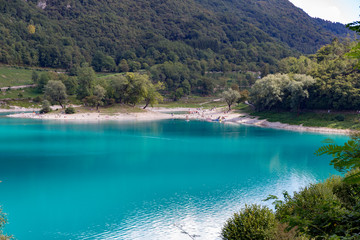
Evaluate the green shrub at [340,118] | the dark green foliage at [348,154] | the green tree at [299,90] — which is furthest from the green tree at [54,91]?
the dark green foliage at [348,154]

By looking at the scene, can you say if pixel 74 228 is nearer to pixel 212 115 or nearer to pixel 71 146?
pixel 71 146

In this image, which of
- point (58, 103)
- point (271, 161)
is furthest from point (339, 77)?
point (58, 103)

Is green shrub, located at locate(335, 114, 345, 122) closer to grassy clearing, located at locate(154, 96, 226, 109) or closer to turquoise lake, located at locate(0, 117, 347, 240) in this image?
turquoise lake, located at locate(0, 117, 347, 240)

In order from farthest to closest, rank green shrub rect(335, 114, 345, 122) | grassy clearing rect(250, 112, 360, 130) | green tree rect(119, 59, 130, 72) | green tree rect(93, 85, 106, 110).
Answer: green tree rect(119, 59, 130, 72), green tree rect(93, 85, 106, 110), green shrub rect(335, 114, 345, 122), grassy clearing rect(250, 112, 360, 130)

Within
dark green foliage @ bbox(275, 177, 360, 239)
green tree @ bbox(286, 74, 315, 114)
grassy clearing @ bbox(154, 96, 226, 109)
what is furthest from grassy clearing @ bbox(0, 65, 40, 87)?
dark green foliage @ bbox(275, 177, 360, 239)

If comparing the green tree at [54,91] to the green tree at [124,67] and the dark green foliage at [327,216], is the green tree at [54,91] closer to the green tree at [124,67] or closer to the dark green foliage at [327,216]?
the green tree at [124,67]

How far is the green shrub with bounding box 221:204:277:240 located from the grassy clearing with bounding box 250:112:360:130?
170ft

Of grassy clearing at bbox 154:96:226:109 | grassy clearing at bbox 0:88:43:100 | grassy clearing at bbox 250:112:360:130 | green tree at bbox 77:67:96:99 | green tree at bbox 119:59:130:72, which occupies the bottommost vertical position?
grassy clearing at bbox 250:112:360:130

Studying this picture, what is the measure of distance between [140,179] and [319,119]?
51667mm

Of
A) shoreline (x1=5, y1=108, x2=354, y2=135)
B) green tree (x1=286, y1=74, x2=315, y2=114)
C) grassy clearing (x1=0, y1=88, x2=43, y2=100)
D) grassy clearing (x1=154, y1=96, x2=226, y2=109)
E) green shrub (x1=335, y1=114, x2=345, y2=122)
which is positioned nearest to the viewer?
green shrub (x1=335, y1=114, x2=345, y2=122)

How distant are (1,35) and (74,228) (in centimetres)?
18150

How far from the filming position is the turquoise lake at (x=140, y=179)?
71.9 ft

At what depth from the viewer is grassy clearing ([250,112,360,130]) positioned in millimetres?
63487

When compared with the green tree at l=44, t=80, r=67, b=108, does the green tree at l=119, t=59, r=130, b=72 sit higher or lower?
higher
